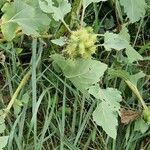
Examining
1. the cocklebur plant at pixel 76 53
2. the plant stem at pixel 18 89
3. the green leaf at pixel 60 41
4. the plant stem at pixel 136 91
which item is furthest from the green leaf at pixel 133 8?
the plant stem at pixel 18 89

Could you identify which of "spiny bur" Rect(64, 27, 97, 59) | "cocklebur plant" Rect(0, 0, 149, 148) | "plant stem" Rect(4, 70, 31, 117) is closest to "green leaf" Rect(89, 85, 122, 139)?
"cocklebur plant" Rect(0, 0, 149, 148)

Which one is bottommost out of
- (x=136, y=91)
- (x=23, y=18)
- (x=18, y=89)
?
(x=136, y=91)

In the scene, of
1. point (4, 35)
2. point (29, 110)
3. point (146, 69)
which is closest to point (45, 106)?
point (29, 110)

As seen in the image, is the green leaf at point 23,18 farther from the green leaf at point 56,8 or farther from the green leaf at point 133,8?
the green leaf at point 133,8

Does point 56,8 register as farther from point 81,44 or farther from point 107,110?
point 107,110

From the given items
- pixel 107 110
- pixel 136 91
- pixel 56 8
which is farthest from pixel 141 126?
pixel 56 8
